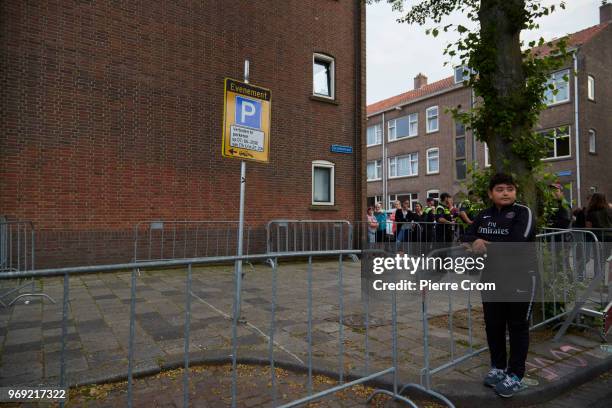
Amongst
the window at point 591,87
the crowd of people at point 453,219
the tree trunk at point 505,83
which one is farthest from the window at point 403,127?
the tree trunk at point 505,83

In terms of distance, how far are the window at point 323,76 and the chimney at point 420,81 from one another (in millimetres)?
25355

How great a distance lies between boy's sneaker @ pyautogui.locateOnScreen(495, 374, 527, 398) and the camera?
3.22 m

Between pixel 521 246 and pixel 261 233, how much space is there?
355 inches

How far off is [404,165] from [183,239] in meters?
25.9

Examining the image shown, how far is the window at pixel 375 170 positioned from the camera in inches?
1412

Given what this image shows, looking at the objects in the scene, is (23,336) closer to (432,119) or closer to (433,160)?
(433,160)

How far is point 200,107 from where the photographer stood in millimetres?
10961

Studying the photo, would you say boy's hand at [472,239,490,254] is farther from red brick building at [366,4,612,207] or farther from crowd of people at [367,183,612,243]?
red brick building at [366,4,612,207]

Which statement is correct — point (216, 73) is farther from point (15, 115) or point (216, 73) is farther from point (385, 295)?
point (385, 295)

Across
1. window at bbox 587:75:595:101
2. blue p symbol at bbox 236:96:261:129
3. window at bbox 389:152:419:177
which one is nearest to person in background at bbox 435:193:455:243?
blue p symbol at bbox 236:96:261:129

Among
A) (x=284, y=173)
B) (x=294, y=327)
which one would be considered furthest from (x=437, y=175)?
(x=294, y=327)

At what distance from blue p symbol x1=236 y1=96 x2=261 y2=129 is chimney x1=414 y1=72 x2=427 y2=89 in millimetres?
34359

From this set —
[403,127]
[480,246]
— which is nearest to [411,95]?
[403,127]

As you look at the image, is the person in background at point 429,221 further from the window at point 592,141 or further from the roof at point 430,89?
the roof at point 430,89
